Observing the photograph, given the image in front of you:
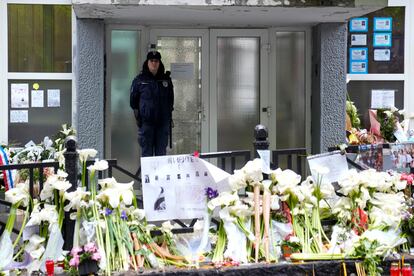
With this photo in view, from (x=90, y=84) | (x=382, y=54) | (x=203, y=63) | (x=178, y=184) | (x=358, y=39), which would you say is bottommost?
(x=178, y=184)

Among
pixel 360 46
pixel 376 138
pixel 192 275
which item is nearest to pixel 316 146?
pixel 376 138

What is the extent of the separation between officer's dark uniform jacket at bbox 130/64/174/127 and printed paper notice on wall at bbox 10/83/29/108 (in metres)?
1.42

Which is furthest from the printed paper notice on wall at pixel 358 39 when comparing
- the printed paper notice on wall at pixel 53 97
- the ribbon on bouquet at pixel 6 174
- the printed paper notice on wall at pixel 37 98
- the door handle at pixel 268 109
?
the ribbon on bouquet at pixel 6 174

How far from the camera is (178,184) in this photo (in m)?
5.39

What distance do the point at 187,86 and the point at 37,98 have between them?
6.58 feet

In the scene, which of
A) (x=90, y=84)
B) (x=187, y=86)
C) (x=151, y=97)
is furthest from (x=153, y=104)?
(x=187, y=86)

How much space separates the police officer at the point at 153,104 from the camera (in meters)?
8.49

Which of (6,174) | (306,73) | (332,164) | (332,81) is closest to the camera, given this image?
(332,164)

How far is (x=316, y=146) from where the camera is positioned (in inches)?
360

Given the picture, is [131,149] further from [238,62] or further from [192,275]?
[192,275]

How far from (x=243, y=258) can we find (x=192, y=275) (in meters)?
0.41

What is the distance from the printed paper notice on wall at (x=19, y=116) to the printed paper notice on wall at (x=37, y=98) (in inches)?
6.4

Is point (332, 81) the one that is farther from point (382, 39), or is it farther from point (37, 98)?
point (37, 98)

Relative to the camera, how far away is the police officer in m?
8.49
